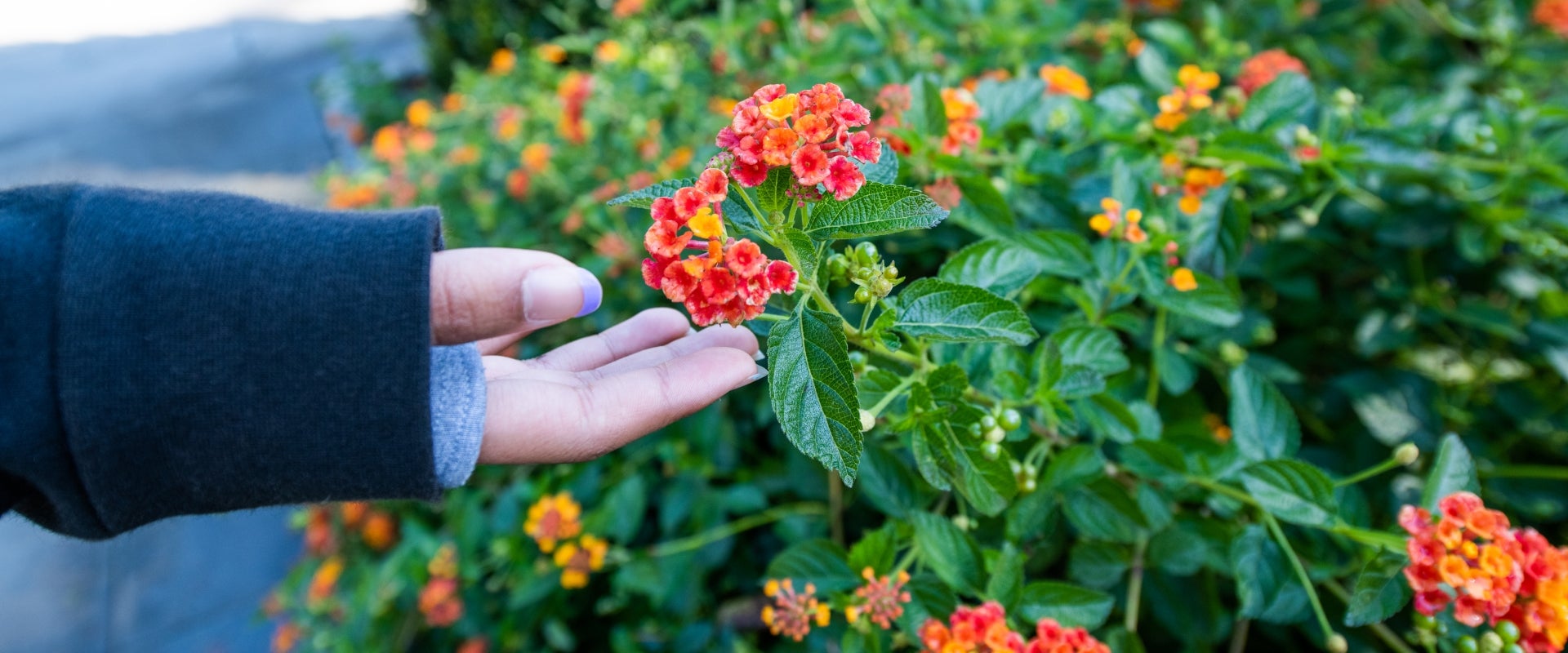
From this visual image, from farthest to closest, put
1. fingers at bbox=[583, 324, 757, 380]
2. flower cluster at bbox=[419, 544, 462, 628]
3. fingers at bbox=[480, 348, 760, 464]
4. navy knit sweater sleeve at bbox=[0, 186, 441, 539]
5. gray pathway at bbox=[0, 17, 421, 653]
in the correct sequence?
gray pathway at bbox=[0, 17, 421, 653], flower cluster at bbox=[419, 544, 462, 628], fingers at bbox=[583, 324, 757, 380], fingers at bbox=[480, 348, 760, 464], navy knit sweater sleeve at bbox=[0, 186, 441, 539]

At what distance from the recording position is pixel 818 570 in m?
1.00

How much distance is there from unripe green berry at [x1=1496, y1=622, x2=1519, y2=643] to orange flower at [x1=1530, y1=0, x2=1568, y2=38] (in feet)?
4.99

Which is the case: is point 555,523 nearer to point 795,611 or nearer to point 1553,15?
point 795,611

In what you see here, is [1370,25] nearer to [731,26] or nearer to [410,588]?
[731,26]

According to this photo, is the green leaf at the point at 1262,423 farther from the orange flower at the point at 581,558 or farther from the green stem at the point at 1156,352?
the orange flower at the point at 581,558

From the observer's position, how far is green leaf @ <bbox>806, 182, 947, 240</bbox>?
0.65 metres

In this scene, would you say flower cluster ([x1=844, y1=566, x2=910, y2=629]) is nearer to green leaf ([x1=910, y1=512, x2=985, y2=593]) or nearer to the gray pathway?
green leaf ([x1=910, y1=512, x2=985, y2=593])

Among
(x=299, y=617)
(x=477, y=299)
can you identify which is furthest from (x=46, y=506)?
(x=299, y=617)

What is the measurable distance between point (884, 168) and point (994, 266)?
17 centimetres

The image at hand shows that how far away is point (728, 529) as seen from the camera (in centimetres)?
138

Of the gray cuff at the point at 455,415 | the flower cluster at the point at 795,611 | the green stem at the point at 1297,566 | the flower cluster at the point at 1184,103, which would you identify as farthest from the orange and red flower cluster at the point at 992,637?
the flower cluster at the point at 1184,103

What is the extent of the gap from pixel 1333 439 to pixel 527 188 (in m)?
1.88

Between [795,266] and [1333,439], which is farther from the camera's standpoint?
[1333,439]

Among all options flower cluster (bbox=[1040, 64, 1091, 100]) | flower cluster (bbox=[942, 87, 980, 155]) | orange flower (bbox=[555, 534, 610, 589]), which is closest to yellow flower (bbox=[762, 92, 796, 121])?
flower cluster (bbox=[942, 87, 980, 155])
